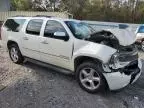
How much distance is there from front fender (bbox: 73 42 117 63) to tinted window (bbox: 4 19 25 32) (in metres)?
2.73

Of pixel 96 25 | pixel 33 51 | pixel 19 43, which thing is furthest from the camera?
pixel 96 25

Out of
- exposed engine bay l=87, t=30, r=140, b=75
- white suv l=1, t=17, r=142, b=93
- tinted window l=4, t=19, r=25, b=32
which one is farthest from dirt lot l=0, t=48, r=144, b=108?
tinted window l=4, t=19, r=25, b=32

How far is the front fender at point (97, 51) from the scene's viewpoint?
5.41 metres

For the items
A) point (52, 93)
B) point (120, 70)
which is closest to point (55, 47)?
point (52, 93)

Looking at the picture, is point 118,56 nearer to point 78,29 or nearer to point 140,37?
point 78,29

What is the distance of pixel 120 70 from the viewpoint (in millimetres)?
5484

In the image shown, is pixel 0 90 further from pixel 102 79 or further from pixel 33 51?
pixel 102 79

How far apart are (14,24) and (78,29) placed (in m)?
2.60

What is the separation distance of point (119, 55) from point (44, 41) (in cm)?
219

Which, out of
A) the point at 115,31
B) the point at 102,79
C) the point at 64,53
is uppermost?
the point at 115,31

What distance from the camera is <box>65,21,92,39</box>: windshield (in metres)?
6.21

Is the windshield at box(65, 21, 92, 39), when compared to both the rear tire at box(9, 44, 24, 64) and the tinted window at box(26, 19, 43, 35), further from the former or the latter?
the rear tire at box(9, 44, 24, 64)

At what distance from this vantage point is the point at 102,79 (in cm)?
552

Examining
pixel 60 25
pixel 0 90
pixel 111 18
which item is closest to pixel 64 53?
pixel 60 25
